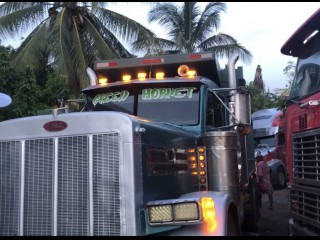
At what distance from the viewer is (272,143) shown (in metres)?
20.5

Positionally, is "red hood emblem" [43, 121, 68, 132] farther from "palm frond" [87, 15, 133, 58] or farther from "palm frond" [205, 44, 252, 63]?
"palm frond" [205, 44, 252, 63]

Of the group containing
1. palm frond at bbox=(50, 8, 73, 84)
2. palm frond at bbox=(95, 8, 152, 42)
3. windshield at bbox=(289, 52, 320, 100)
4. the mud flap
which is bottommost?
the mud flap

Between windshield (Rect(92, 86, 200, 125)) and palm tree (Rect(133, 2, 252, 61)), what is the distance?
53.6ft

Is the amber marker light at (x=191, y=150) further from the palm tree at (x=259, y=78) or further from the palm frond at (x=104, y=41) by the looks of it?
the palm tree at (x=259, y=78)

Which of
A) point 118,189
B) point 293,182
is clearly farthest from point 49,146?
point 293,182

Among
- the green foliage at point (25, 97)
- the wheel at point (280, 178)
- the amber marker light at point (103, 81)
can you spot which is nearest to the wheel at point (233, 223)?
the amber marker light at point (103, 81)

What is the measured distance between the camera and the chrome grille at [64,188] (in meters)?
3.96

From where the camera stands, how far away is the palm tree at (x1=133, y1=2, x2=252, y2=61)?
22359 millimetres

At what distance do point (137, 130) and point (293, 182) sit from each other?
7.24ft

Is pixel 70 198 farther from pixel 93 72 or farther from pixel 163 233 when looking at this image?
pixel 93 72

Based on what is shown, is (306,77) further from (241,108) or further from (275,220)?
(275,220)

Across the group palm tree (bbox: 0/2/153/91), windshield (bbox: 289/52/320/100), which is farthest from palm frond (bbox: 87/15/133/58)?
windshield (bbox: 289/52/320/100)

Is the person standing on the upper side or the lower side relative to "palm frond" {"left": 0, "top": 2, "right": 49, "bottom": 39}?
lower

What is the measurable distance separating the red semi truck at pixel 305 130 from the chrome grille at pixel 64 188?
199 cm
